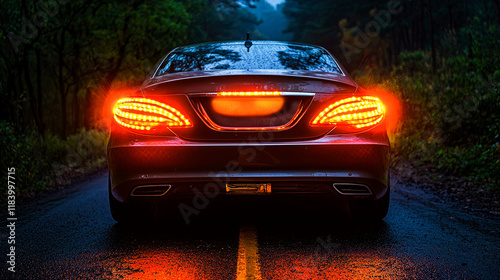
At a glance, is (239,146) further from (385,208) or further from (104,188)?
(104,188)

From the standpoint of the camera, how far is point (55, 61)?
63.2 ft

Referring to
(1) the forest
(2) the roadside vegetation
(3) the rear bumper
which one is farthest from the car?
(2) the roadside vegetation

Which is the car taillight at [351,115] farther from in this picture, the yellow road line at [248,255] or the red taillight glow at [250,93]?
the yellow road line at [248,255]

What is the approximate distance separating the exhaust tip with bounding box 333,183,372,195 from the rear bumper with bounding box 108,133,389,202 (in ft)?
0.10

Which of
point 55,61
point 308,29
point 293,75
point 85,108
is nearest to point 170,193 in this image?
point 293,75

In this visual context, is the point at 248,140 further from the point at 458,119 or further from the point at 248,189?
the point at 458,119

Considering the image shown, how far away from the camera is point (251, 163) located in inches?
142

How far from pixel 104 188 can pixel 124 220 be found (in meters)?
3.42

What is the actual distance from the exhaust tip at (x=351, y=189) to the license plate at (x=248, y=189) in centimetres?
51

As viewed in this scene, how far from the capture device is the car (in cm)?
362

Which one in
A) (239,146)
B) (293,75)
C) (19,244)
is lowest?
(19,244)

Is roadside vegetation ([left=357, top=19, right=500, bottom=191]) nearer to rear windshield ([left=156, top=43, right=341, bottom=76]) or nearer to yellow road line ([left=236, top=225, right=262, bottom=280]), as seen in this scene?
rear windshield ([left=156, top=43, right=341, bottom=76])

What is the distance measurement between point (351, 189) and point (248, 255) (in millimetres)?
906

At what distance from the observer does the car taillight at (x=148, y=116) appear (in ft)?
12.0
